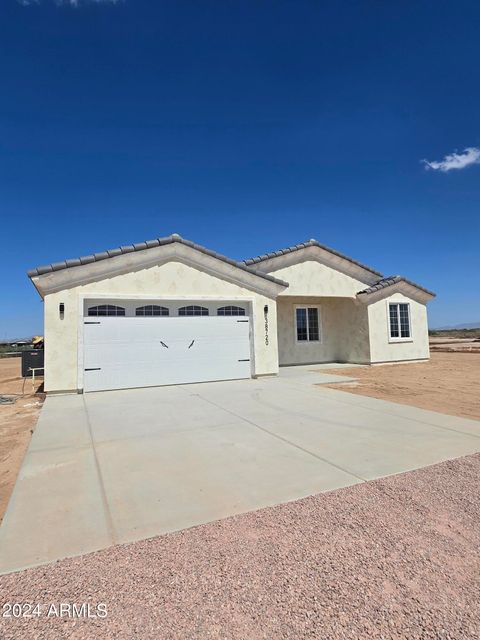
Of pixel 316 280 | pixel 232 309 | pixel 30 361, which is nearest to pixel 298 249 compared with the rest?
pixel 316 280

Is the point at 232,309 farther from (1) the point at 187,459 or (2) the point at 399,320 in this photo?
(2) the point at 399,320

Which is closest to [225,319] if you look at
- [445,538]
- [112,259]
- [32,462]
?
[112,259]

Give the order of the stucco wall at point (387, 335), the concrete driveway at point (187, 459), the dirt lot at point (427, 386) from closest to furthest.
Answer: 1. the concrete driveway at point (187, 459)
2. the dirt lot at point (427, 386)
3. the stucco wall at point (387, 335)

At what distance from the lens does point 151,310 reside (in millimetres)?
11539

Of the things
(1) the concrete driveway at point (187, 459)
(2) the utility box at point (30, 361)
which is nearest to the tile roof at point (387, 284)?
(1) the concrete driveway at point (187, 459)

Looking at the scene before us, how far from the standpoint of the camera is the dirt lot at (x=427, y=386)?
8.19 m

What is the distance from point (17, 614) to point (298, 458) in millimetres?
3413

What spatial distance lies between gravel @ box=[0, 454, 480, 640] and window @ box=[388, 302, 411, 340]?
15.7 m

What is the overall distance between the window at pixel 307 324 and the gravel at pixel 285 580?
48.7ft

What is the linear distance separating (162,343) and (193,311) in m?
1.55

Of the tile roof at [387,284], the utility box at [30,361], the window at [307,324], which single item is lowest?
the utility box at [30,361]

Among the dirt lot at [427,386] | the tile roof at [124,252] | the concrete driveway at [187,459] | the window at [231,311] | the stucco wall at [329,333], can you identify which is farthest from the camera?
the stucco wall at [329,333]

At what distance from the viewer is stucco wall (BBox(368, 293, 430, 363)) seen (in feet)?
57.4

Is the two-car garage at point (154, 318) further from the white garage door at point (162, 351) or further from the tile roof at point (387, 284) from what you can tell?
the tile roof at point (387, 284)
